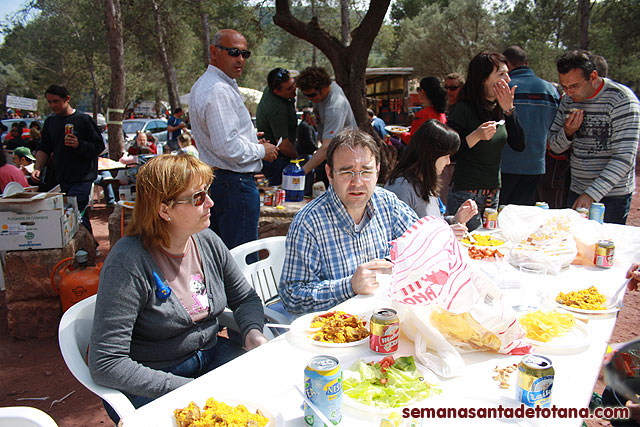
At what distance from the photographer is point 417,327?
1.62 m

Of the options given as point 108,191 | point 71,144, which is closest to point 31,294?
point 71,144

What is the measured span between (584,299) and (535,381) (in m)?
1.01

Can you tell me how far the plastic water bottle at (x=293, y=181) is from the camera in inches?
195

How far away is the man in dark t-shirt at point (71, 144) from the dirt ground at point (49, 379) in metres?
1.61

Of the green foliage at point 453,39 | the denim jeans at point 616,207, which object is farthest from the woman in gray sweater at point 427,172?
the green foliage at point 453,39

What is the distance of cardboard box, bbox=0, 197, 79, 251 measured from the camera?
400 centimetres

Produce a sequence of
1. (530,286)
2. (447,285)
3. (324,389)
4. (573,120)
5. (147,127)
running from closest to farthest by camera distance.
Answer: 1. (324,389)
2. (447,285)
3. (530,286)
4. (573,120)
5. (147,127)

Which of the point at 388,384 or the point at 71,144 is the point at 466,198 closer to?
the point at 388,384

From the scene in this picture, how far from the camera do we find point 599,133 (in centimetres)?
373

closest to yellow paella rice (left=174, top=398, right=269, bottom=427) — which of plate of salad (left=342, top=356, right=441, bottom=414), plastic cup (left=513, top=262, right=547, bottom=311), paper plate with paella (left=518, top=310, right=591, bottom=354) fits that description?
plate of salad (left=342, top=356, right=441, bottom=414)

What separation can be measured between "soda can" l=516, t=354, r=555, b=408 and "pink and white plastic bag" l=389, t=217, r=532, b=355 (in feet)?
0.91

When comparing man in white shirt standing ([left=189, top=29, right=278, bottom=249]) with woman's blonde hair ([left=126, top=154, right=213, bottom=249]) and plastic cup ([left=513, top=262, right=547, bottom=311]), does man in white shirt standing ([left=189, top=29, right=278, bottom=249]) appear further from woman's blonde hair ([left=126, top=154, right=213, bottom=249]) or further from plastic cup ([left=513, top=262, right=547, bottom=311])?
plastic cup ([left=513, top=262, right=547, bottom=311])

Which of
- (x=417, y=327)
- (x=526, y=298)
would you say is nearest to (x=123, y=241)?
(x=417, y=327)

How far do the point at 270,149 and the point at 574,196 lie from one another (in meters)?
2.78
